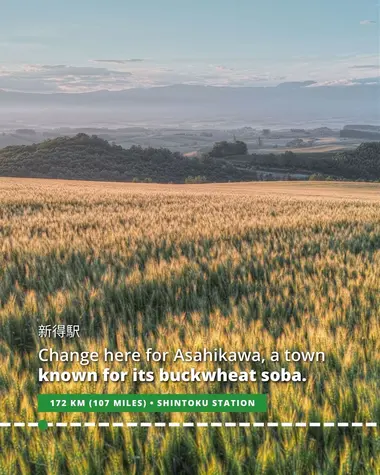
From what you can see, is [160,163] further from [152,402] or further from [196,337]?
[152,402]

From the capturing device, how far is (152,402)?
1782mm

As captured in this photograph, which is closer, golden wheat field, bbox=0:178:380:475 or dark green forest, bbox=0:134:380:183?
golden wheat field, bbox=0:178:380:475

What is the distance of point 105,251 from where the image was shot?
15.9 ft

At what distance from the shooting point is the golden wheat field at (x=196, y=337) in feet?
5.10

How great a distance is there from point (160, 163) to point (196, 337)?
393 ft

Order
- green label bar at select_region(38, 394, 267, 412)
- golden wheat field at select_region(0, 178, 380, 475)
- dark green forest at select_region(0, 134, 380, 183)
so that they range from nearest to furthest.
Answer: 1. golden wheat field at select_region(0, 178, 380, 475)
2. green label bar at select_region(38, 394, 267, 412)
3. dark green forest at select_region(0, 134, 380, 183)

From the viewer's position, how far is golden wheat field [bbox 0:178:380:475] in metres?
1.55

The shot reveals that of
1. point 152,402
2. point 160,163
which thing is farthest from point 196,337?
point 160,163

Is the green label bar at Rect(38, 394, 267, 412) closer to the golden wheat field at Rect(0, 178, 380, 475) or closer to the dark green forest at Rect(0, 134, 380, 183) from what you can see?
the golden wheat field at Rect(0, 178, 380, 475)

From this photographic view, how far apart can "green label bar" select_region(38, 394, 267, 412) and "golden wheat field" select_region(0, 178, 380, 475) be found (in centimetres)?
3

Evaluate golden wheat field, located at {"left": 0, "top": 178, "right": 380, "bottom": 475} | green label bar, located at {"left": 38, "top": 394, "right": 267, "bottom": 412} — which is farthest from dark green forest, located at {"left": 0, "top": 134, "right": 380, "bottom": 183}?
green label bar, located at {"left": 38, "top": 394, "right": 267, "bottom": 412}

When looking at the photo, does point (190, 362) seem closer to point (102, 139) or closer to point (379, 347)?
point (379, 347)

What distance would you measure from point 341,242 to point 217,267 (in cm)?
232

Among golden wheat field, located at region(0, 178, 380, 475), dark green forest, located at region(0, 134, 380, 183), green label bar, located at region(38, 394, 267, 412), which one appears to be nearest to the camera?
golden wheat field, located at region(0, 178, 380, 475)
